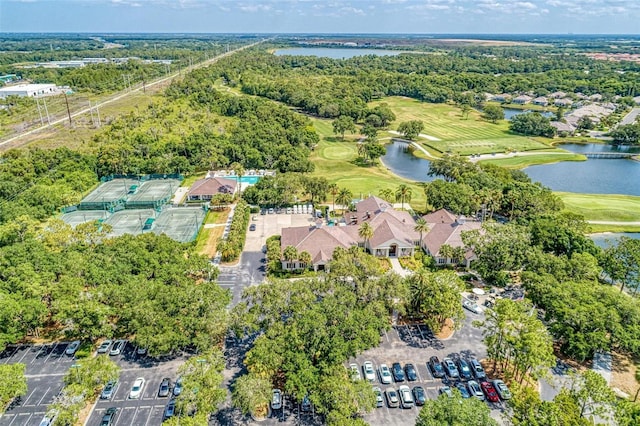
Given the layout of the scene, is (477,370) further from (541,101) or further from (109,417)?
(541,101)

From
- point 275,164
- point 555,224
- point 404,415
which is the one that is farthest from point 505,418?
point 275,164

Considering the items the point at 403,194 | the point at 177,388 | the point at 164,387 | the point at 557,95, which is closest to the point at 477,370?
the point at 177,388

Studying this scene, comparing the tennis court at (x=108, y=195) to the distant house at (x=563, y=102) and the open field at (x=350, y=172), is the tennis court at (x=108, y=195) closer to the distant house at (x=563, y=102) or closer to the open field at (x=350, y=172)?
the open field at (x=350, y=172)

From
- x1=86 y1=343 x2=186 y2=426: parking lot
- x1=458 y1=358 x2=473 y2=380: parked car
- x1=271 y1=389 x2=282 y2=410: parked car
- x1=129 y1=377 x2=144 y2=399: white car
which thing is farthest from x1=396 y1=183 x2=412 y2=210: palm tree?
x1=129 y1=377 x2=144 y2=399: white car

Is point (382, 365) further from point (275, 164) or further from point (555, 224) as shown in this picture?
point (275, 164)

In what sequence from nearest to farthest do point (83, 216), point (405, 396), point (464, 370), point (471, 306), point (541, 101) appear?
point (405, 396) → point (464, 370) → point (471, 306) → point (83, 216) → point (541, 101)

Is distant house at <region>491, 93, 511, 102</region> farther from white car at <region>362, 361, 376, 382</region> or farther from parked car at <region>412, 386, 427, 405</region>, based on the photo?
parked car at <region>412, 386, 427, 405</region>

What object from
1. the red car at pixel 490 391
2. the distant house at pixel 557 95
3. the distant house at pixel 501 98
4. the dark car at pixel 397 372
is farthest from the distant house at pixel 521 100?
Answer: the dark car at pixel 397 372
